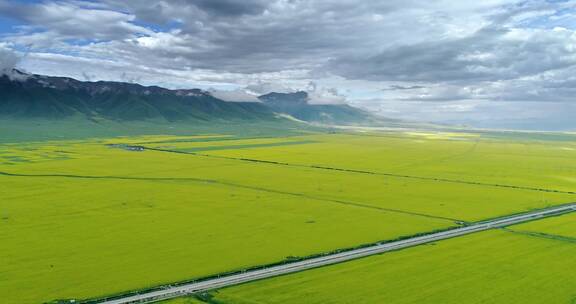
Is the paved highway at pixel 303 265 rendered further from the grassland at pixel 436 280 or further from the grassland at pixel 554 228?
the grassland at pixel 554 228

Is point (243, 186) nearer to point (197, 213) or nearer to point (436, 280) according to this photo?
point (197, 213)

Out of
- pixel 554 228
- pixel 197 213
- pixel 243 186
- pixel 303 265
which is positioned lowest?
pixel 197 213

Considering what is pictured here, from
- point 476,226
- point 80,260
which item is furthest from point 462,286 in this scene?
point 80,260

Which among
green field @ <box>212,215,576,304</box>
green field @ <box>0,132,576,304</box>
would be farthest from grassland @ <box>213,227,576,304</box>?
green field @ <box>0,132,576,304</box>

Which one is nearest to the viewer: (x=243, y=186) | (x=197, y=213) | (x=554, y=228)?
(x=554, y=228)

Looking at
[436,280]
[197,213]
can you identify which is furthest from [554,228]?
[197,213]

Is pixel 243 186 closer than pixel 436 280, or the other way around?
pixel 436 280

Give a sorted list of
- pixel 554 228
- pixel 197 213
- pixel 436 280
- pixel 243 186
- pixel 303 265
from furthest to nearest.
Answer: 1. pixel 243 186
2. pixel 197 213
3. pixel 554 228
4. pixel 303 265
5. pixel 436 280

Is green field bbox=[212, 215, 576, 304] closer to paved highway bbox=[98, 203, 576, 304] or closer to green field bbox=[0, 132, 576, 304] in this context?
paved highway bbox=[98, 203, 576, 304]
